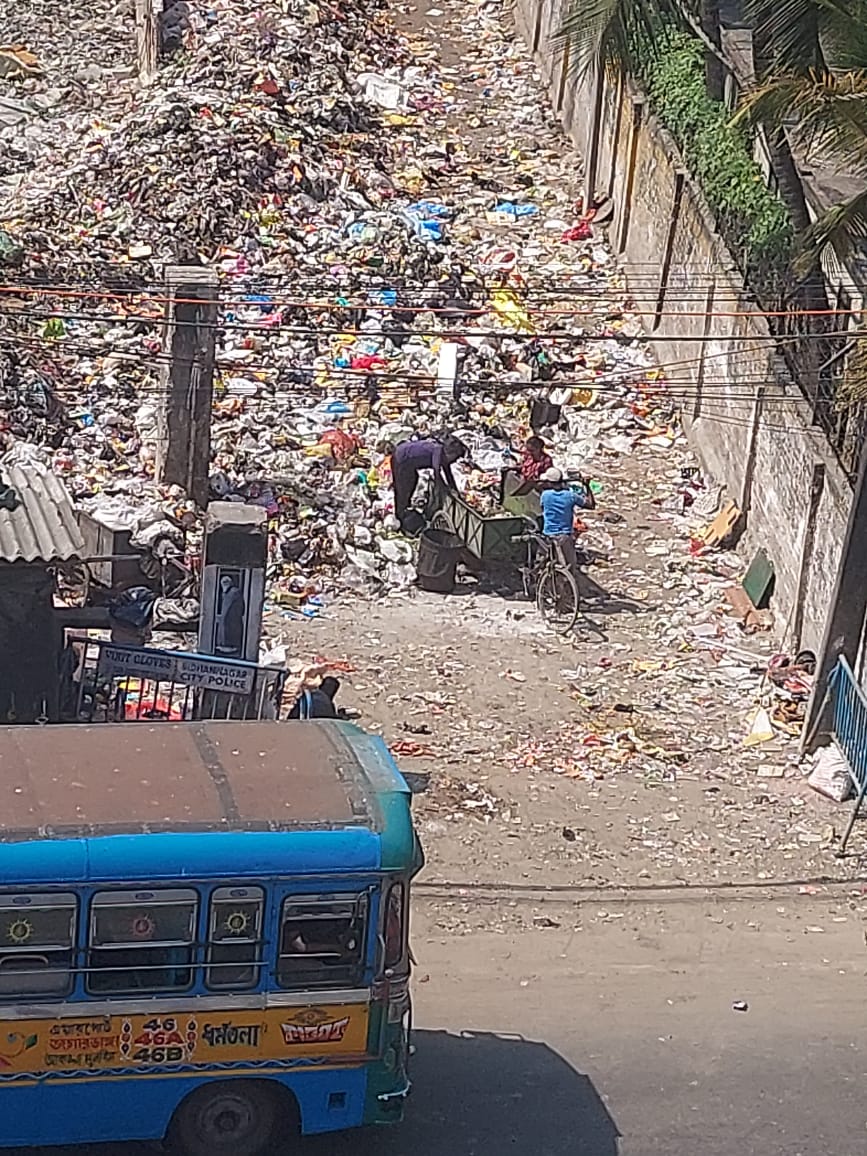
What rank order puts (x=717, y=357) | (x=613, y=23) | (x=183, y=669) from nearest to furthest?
(x=183, y=669) → (x=613, y=23) → (x=717, y=357)

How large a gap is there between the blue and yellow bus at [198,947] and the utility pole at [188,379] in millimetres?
8830

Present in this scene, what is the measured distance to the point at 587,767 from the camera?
46.2ft

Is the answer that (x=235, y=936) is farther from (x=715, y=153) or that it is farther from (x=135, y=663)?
(x=715, y=153)

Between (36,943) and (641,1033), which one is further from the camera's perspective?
(641,1033)

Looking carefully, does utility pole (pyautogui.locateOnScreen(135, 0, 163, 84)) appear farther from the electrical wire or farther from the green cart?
the green cart

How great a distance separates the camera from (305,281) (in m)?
21.7

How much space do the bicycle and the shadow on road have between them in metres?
6.73

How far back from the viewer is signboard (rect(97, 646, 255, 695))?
12906 millimetres

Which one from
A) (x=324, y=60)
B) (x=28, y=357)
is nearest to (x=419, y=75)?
(x=324, y=60)

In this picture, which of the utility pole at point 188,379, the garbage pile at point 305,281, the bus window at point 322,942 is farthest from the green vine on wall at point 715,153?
the bus window at point 322,942

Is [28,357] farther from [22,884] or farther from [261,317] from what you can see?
[22,884]

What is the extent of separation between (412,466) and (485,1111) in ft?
29.0

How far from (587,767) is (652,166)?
11.4 m

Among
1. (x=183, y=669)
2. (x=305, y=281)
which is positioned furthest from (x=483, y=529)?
(x=305, y=281)
